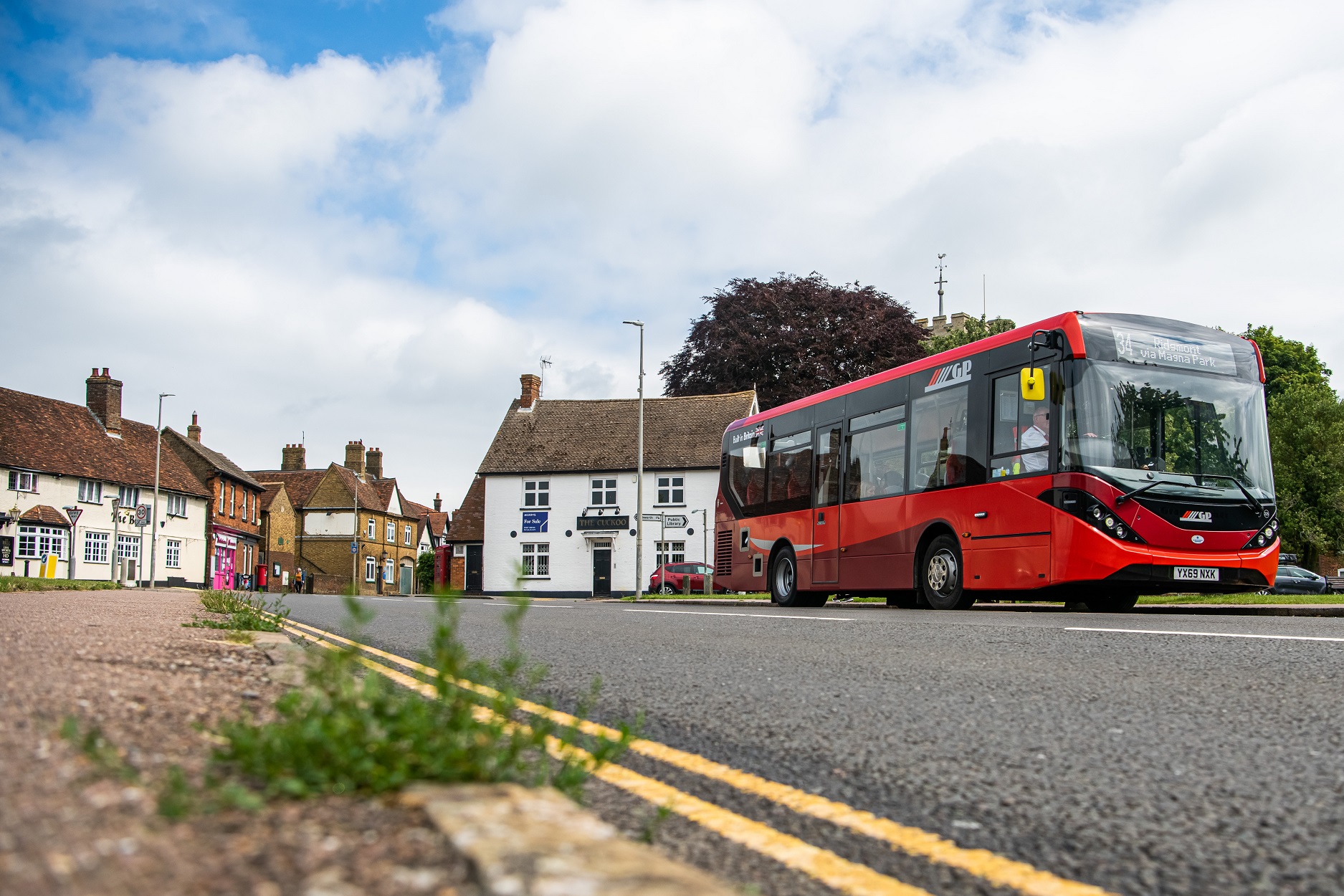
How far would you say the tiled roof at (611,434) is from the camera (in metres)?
48.0

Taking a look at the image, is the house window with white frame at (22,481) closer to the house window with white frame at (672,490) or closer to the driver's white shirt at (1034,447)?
the house window with white frame at (672,490)

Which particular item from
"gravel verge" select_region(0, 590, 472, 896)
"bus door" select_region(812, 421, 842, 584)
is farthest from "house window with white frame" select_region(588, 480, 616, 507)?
"gravel verge" select_region(0, 590, 472, 896)

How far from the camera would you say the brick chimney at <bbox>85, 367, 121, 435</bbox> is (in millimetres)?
56469

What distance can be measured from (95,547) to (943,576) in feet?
159

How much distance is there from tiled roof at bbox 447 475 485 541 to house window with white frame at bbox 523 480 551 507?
4.47 m

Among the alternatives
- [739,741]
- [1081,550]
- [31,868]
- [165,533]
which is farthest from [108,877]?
[165,533]

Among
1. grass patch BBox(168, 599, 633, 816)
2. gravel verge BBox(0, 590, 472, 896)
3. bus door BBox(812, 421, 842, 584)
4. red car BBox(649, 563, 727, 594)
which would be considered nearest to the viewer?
gravel verge BBox(0, 590, 472, 896)

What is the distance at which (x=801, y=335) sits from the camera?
46.7m

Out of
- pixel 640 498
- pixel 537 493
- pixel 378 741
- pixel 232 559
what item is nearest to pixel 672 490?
pixel 537 493

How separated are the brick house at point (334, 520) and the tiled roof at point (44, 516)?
943 inches

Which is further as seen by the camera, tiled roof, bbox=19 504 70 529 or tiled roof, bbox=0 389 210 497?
tiled roof, bbox=0 389 210 497

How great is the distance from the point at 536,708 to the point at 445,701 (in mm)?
2126

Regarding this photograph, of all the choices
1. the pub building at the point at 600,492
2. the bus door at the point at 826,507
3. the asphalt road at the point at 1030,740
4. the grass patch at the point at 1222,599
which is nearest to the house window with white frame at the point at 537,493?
the pub building at the point at 600,492

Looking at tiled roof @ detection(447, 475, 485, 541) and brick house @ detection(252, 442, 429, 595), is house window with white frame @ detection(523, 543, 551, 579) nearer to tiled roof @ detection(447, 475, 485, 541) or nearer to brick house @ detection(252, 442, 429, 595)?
tiled roof @ detection(447, 475, 485, 541)
